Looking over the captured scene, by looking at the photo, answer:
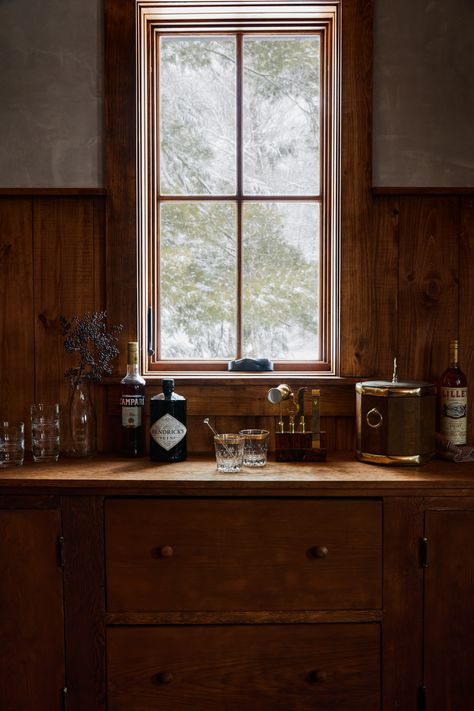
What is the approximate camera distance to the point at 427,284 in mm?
2146

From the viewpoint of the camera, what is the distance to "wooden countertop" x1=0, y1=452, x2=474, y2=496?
1.70 meters

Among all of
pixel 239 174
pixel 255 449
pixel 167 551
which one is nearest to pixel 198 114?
pixel 239 174

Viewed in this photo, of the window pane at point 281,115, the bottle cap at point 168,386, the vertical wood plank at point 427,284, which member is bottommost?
the bottle cap at point 168,386

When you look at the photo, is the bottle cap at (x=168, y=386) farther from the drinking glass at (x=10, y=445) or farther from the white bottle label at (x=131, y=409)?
the drinking glass at (x=10, y=445)

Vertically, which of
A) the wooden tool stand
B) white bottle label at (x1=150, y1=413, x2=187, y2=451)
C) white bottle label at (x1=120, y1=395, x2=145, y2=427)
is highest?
white bottle label at (x1=120, y1=395, x2=145, y2=427)

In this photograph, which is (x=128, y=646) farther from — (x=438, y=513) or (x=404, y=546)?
(x=438, y=513)

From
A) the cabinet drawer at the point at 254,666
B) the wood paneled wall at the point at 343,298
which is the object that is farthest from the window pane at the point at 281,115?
the cabinet drawer at the point at 254,666

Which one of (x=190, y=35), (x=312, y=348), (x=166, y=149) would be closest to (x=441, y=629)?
(x=312, y=348)

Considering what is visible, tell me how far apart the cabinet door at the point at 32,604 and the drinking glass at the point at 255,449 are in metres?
0.61

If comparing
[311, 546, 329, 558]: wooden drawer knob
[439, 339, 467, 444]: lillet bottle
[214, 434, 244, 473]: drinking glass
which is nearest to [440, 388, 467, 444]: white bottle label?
[439, 339, 467, 444]: lillet bottle

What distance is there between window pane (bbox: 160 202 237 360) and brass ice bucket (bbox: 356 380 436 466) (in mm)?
642

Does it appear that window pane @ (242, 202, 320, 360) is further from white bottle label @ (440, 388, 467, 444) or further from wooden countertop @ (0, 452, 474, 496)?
wooden countertop @ (0, 452, 474, 496)

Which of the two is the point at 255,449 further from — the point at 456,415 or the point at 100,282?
the point at 100,282

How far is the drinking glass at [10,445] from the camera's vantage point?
6.29 ft
